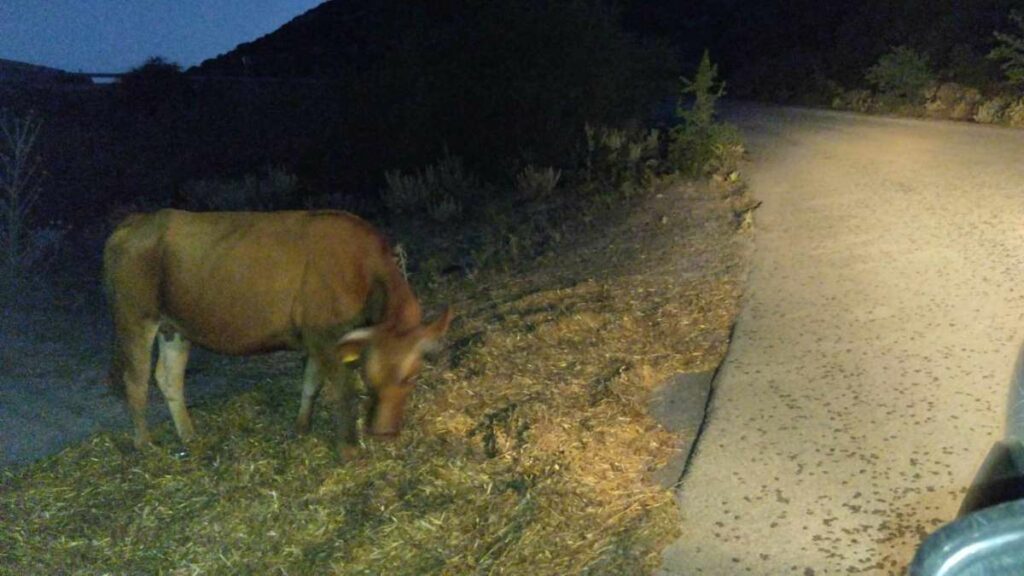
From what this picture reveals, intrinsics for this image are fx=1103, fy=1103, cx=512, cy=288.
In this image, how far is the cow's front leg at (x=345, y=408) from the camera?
20.4 ft

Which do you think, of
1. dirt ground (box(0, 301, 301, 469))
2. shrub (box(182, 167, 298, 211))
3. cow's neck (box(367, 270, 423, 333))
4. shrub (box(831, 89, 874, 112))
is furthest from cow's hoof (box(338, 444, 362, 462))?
shrub (box(831, 89, 874, 112))

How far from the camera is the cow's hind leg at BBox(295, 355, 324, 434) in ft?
21.2

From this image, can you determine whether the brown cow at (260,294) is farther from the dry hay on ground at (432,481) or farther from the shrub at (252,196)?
the shrub at (252,196)

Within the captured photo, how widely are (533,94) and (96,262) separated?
6.33 metres

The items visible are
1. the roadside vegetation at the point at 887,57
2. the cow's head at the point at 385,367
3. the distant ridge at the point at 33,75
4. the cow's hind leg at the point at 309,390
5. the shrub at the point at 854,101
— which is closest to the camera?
the cow's head at the point at 385,367

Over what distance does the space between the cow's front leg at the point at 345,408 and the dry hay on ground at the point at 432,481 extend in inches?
5.0

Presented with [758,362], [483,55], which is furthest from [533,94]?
[758,362]

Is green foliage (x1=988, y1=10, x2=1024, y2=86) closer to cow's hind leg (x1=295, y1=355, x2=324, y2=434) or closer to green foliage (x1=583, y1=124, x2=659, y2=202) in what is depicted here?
green foliage (x1=583, y1=124, x2=659, y2=202)

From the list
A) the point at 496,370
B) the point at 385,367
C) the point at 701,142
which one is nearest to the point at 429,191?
the point at 701,142

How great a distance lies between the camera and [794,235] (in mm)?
11094

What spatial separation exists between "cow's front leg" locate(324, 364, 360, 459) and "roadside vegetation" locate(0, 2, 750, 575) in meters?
0.12

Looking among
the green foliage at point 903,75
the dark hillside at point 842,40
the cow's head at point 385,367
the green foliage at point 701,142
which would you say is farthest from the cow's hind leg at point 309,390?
the dark hillside at point 842,40

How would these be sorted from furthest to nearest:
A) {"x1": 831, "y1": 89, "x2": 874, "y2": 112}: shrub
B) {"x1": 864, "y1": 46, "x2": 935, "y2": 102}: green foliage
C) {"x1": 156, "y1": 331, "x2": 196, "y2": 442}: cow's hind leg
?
{"x1": 831, "y1": 89, "x2": 874, "y2": 112}: shrub → {"x1": 864, "y1": 46, "x2": 935, "y2": 102}: green foliage → {"x1": 156, "y1": 331, "x2": 196, "y2": 442}: cow's hind leg

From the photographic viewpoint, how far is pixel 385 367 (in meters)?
5.72
